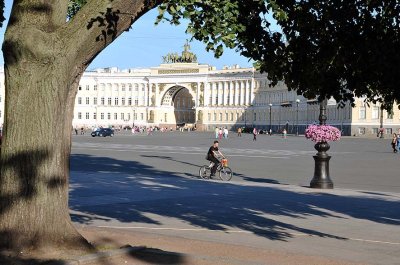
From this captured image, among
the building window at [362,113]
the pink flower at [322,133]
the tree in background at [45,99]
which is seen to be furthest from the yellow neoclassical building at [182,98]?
the tree in background at [45,99]

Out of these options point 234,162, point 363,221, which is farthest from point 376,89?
point 234,162

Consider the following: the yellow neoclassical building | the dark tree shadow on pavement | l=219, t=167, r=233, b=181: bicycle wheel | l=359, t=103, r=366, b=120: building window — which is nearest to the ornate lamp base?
the dark tree shadow on pavement

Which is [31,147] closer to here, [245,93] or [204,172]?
[204,172]

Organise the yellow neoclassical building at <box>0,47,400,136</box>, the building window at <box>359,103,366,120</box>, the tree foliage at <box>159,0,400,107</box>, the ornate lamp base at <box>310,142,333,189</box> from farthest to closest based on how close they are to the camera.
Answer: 1. the yellow neoclassical building at <box>0,47,400,136</box>
2. the building window at <box>359,103,366,120</box>
3. the ornate lamp base at <box>310,142,333,189</box>
4. the tree foliage at <box>159,0,400,107</box>

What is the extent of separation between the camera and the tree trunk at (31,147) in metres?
8.36

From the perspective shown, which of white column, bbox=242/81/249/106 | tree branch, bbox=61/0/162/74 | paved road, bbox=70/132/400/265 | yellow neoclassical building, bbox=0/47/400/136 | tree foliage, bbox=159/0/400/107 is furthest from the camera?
white column, bbox=242/81/249/106

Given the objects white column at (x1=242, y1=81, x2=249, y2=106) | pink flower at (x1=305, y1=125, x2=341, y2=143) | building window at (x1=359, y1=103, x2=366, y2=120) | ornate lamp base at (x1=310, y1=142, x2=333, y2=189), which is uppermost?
white column at (x1=242, y1=81, x2=249, y2=106)

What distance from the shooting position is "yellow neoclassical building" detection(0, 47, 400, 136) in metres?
158

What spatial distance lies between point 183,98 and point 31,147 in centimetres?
17970

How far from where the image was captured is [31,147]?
8.42 m

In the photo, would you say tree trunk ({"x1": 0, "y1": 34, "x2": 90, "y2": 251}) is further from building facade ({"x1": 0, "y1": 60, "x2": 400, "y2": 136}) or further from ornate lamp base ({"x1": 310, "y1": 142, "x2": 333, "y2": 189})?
building facade ({"x1": 0, "y1": 60, "x2": 400, "y2": 136})

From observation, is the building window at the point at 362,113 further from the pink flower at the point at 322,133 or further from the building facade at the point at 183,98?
the pink flower at the point at 322,133

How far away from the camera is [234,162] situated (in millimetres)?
37844

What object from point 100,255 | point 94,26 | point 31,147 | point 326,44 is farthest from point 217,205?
point 94,26
